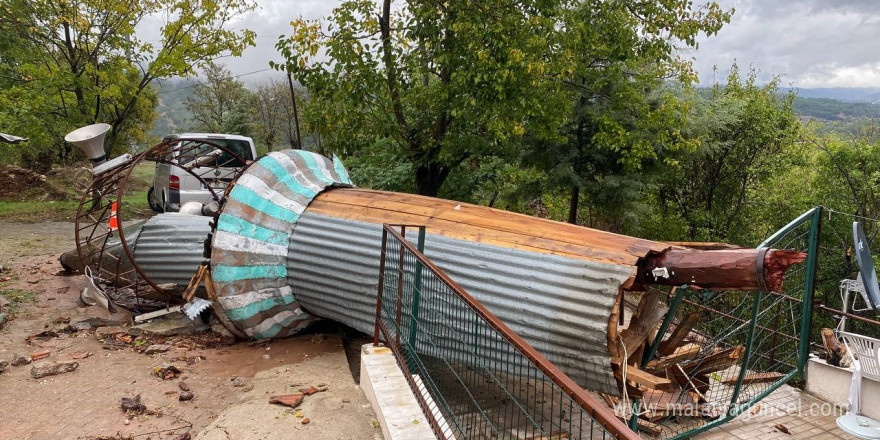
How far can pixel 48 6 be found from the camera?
1270cm

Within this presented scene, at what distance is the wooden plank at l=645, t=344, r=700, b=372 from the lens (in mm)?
4945

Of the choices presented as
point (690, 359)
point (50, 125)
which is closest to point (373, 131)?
point (690, 359)

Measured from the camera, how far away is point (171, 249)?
245 inches

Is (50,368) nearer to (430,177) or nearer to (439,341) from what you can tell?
(439,341)

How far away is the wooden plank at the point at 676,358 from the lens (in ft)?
16.2

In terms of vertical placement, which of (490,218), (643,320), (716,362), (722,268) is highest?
(490,218)

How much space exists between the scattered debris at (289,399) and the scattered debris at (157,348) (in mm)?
2040

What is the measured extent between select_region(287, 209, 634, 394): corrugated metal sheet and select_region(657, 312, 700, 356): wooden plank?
1.96m

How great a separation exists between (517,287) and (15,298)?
6656 mm

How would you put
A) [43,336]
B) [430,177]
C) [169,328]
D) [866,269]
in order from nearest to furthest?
[866,269] → [43,336] → [169,328] → [430,177]

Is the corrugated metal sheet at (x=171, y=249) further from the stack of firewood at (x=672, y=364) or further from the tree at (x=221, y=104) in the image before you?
the tree at (x=221, y=104)

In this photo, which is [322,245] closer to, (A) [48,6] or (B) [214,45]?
(B) [214,45]

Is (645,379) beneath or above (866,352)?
above

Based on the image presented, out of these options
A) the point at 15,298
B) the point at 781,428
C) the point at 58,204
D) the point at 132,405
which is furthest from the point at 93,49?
the point at 781,428
